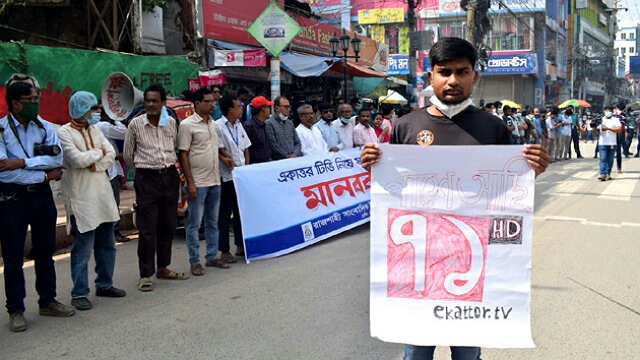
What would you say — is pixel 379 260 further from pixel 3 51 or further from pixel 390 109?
pixel 390 109

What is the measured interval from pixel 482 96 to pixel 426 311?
46444 mm

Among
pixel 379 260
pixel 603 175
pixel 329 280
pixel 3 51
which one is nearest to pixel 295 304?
pixel 329 280

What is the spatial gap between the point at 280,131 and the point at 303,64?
29.9ft

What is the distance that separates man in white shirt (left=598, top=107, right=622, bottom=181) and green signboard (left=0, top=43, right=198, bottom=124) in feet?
31.9

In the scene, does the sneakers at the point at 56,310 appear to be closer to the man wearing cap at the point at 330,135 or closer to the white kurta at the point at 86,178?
the white kurta at the point at 86,178

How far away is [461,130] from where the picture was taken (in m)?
2.64

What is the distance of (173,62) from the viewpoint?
1292 centimetres

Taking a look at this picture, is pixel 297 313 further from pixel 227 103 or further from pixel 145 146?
pixel 227 103

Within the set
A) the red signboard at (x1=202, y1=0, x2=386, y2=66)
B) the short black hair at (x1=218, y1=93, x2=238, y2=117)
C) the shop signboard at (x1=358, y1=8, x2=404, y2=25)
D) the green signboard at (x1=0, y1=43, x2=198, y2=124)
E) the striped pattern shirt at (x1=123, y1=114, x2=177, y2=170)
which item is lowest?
the striped pattern shirt at (x1=123, y1=114, x2=177, y2=170)

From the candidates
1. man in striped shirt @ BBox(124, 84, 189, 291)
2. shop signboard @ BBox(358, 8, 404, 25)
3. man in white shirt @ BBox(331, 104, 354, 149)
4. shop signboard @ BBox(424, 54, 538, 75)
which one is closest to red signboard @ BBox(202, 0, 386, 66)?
man in white shirt @ BBox(331, 104, 354, 149)

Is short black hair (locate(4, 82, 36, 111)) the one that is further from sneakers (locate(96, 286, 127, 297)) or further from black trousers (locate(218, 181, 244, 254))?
black trousers (locate(218, 181, 244, 254))

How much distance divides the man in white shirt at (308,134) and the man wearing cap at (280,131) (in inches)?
17.0

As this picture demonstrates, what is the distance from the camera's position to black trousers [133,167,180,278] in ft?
18.1

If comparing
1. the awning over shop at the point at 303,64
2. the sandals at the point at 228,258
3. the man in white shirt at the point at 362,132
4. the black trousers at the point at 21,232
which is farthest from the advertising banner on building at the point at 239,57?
the black trousers at the point at 21,232
